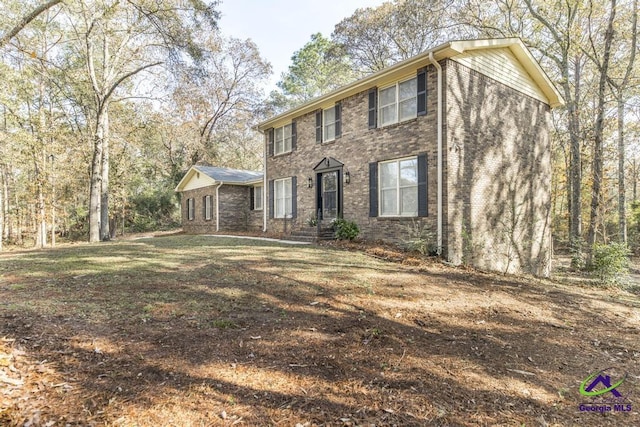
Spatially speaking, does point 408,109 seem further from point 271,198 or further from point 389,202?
point 271,198

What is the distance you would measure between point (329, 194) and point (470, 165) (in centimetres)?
485

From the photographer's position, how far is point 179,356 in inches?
115

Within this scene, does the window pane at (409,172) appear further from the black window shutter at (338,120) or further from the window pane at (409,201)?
the black window shutter at (338,120)

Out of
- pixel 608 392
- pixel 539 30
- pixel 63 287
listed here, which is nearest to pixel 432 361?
pixel 608 392

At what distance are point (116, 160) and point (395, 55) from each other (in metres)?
18.7

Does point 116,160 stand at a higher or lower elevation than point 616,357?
higher

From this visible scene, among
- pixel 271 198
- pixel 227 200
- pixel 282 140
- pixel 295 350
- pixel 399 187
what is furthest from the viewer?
pixel 227 200

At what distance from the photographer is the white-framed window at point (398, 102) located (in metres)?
9.59

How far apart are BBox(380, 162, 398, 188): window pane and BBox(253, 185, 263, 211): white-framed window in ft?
28.1

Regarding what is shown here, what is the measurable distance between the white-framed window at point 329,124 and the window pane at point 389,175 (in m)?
2.64

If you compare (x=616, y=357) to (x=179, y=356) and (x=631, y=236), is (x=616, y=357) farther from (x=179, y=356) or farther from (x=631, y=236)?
(x=631, y=236)

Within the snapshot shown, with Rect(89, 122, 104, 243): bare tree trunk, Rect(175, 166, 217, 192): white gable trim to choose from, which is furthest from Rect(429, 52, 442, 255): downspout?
Rect(89, 122, 104, 243): bare tree trunk

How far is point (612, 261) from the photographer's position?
8.48m

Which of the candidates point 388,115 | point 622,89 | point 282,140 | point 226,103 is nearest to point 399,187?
point 388,115
